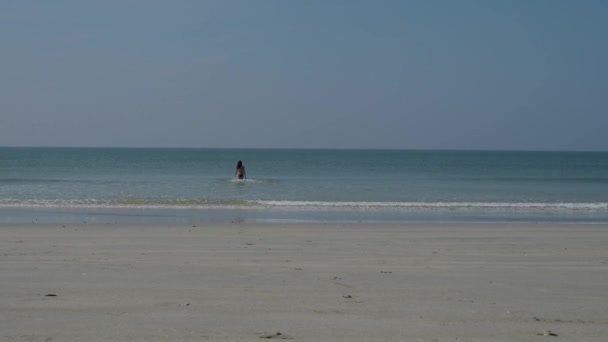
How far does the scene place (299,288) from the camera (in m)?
7.79

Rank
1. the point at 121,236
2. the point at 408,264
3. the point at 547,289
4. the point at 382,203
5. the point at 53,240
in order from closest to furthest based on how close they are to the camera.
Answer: the point at 547,289 → the point at 408,264 → the point at 53,240 → the point at 121,236 → the point at 382,203

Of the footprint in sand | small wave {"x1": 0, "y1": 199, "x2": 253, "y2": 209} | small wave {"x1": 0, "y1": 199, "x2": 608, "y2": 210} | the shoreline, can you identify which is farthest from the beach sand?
small wave {"x1": 0, "y1": 199, "x2": 608, "y2": 210}

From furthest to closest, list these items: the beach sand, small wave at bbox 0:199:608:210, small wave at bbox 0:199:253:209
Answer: small wave at bbox 0:199:608:210
small wave at bbox 0:199:253:209
the beach sand

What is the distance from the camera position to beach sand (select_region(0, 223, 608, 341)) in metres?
5.95

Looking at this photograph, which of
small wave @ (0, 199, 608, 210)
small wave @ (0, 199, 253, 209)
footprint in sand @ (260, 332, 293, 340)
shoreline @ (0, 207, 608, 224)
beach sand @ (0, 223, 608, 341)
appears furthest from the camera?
small wave @ (0, 199, 608, 210)

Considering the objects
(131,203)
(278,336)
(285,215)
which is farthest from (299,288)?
(131,203)

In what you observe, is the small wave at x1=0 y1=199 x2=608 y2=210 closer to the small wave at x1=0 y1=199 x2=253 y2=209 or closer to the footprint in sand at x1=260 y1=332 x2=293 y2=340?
the small wave at x1=0 y1=199 x2=253 y2=209

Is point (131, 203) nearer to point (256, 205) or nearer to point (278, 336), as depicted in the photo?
point (256, 205)

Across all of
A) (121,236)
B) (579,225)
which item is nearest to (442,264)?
(121,236)

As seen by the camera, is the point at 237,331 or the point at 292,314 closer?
the point at 237,331

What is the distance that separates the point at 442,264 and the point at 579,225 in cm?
984

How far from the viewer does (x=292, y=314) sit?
6.49m

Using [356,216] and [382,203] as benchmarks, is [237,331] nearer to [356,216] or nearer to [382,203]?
[356,216]

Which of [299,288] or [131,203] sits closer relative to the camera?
[299,288]
